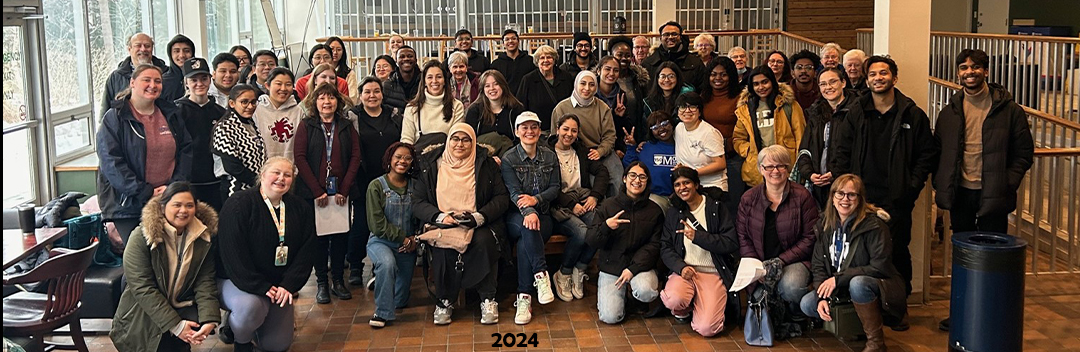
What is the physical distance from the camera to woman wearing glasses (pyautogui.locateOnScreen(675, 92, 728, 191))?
236 inches

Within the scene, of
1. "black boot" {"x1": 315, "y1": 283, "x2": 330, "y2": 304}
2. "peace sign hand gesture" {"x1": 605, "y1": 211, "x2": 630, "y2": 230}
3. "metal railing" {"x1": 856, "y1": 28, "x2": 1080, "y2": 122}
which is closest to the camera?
"peace sign hand gesture" {"x1": 605, "y1": 211, "x2": 630, "y2": 230}

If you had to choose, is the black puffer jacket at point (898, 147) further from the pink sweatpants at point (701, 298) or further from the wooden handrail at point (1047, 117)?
the wooden handrail at point (1047, 117)

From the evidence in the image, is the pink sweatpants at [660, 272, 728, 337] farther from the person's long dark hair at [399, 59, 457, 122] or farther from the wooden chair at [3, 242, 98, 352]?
the wooden chair at [3, 242, 98, 352]

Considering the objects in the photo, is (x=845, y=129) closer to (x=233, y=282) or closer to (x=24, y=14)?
(x=233, y=282)

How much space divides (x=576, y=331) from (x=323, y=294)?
162 cm

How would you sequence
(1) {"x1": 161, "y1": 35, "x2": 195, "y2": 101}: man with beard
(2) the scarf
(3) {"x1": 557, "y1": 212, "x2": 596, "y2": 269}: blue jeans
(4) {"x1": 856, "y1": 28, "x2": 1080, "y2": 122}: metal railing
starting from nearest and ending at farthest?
(3) {"x1": 557, "y1": 212, "x2": 596, "y2": 269}: blue jeans, (2) the scarf, (1) {"x1": 161, "y1": 35, "x2": 195, "y2": 101}: man with beard, (4) {"x1": 856, "y1": 28, "x2": 1080, "y2": 122}: metal railing

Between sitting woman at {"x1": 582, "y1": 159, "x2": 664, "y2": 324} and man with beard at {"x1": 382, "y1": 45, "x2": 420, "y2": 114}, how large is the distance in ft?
6.24

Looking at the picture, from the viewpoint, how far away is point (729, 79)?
21.1 ft

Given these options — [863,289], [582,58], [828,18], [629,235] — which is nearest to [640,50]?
[582,58]

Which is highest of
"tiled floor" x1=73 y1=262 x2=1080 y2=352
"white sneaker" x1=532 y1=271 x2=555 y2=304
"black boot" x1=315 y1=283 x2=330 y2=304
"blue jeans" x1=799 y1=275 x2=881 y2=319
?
"blue jeans" x1=799 y1=275 x2=881 y2=319

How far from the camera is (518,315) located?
573 centimetres

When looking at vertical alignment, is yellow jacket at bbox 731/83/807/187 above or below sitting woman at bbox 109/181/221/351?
above

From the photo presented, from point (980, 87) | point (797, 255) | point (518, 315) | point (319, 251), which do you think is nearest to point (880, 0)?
point (980, 87)

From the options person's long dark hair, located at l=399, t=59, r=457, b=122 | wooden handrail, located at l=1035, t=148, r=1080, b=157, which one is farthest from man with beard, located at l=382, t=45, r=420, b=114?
wooden handrail, located at l=1035, t=148, r=1080, b=157
